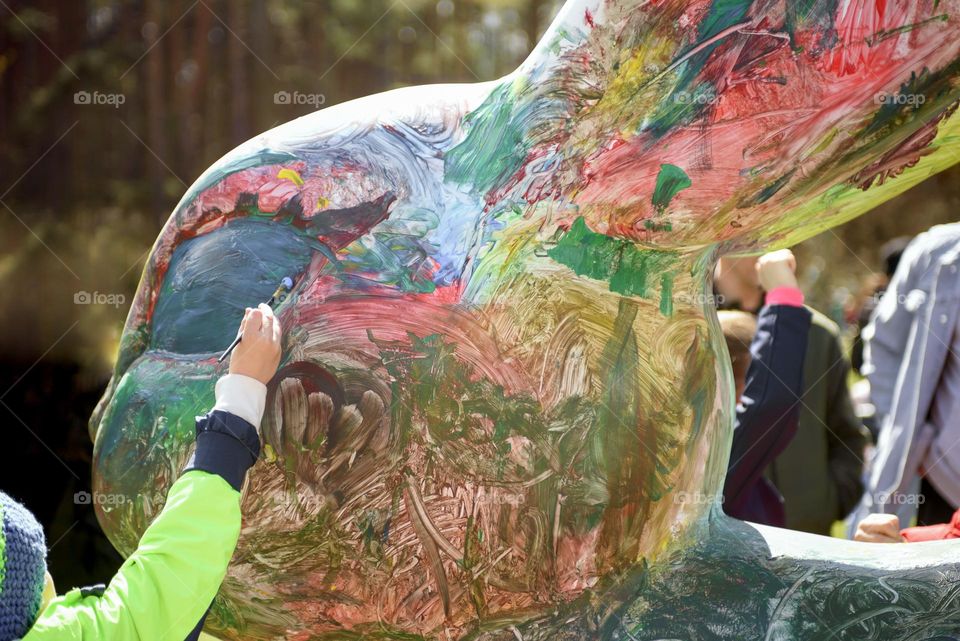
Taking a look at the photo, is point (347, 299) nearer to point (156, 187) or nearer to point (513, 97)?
point (513, 97)

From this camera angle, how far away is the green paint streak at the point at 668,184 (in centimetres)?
125

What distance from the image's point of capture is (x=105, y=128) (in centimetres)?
416

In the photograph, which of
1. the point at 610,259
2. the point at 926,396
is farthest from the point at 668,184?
the point at 926,396

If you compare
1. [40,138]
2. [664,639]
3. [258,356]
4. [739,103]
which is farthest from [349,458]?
[40,138]

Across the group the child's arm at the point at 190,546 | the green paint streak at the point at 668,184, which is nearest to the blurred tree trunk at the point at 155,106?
the child's arm at the point at 190,546

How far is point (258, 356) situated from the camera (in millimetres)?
1239

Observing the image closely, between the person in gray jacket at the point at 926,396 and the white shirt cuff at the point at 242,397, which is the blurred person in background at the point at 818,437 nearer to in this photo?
the person in gray jacket at the point at 926,396

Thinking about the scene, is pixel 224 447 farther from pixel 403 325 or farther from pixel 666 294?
pixel 666 294

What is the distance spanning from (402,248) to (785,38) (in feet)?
1.68

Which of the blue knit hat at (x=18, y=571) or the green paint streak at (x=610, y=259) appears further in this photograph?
the green paint streak at (x=610, y=259)

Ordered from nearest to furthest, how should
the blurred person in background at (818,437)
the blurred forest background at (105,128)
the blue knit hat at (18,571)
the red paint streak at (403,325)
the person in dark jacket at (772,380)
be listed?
the blue knit hat at (18,571)
the red paint streak at (403,325)
the person in dark jacket at (772,380)
the blurred person in background at (818,437)
the blurred forest background at (105,128)

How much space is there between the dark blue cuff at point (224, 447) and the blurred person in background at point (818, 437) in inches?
79.0

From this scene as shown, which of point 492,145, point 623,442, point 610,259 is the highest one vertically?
point 492,145

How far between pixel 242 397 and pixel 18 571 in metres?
0.30
